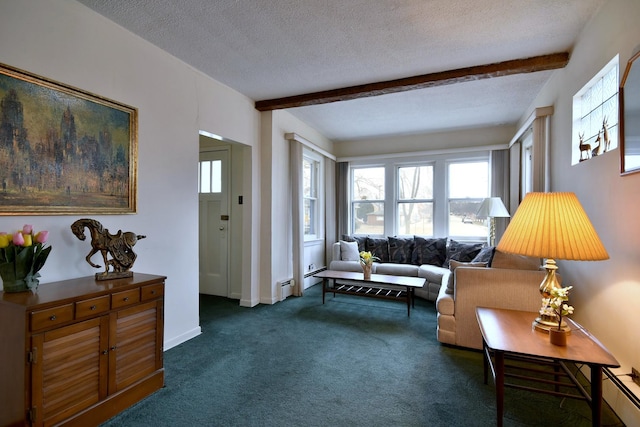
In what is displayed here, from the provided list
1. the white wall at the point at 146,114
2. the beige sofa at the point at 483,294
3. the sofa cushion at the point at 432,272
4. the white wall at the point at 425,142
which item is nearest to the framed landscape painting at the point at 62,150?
the white wall at the point at 146,114

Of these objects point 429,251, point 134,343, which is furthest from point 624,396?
point 429,251

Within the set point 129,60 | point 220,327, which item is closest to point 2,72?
point 129,60

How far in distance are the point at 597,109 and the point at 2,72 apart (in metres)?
3.81

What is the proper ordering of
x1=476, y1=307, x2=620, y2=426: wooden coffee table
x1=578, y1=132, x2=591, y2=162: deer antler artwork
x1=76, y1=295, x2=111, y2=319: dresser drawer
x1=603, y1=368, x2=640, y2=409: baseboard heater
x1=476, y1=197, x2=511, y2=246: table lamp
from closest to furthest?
x1=476, y1=307, x2=620, y2=426: wooden coffee table → x1=603, y1=368, x2=640, y2=409: baseboard heater → x1=76, y1=295, x2=111, y2=319: dresser drawer → x1=578, y1=132, x2=591, y2=162: deer antler artwork → x1=476, y1=197, x2=511, y2=246: table lamp

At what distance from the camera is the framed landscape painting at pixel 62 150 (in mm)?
1792

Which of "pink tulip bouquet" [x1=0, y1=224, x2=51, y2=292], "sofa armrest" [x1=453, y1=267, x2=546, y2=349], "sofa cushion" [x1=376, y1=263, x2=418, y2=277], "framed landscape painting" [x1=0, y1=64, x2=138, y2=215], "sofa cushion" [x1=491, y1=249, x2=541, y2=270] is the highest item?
"framed landscape painting" [x1=0, y1=64, x2=138, y2=215]

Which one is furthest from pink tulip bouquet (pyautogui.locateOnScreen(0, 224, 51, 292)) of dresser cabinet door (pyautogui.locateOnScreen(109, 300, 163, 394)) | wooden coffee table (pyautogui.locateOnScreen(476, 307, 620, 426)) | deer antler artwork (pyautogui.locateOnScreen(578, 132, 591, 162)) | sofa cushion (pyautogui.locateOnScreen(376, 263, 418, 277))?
sofa cushion (pyautogui.locateOnScreen(376, 263, 418, 277))

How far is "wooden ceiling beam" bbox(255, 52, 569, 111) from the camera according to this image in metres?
2.86

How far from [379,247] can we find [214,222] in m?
2.68

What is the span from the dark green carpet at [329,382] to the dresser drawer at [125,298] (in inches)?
25.4

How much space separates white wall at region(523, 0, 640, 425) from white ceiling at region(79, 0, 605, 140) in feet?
0.90

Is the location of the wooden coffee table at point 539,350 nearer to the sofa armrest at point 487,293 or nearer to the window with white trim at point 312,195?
the sofa armrest at point 487,293

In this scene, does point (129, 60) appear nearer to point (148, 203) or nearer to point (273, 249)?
point (148, 203)

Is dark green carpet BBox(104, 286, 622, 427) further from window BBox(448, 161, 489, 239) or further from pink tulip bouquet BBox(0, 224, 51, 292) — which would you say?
window BBox(448, 161, 489, 239)
